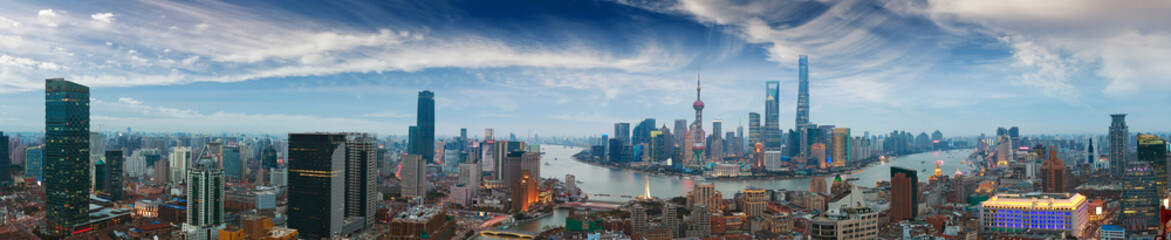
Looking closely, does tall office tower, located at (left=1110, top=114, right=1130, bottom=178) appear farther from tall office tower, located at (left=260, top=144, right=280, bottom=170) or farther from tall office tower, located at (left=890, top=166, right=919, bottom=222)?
tall office tower, located at (left=260, top=144, right=280, bottom=170)

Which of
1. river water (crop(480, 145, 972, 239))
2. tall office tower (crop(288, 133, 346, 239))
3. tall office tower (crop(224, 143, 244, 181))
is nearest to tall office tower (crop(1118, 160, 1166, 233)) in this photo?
river water (crop(480, 145, 972, 239))

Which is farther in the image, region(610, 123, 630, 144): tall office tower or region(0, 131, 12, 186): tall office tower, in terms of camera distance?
region(610, 123, 630, 144): tall office tower

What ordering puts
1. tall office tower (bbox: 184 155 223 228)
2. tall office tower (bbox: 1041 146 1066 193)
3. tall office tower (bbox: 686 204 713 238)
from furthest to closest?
1. tall office tower (bbox: 1041 146 1066 193)
2. tall office tower (bbox: 184 155 223 228)
3. tall office tower (bbox: 686 204 713 238)

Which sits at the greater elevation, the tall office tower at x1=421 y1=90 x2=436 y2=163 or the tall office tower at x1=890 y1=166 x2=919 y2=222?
the tall office tower at x1=421 y1=90 x2=436 y2=163

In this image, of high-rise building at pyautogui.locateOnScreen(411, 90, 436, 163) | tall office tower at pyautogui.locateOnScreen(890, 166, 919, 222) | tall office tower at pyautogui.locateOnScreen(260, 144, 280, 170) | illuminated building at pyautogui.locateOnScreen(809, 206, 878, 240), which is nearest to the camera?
illuminated building at pyautogui.locateOnScreen(809, 206, 878, 240)

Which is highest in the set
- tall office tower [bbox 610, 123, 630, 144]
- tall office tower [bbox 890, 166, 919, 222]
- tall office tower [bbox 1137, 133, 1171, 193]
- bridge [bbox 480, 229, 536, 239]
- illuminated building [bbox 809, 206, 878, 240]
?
tall office tower [bbox 610, 123, 630, 144]

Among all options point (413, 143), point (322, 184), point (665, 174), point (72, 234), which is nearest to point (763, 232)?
point (322, 184)

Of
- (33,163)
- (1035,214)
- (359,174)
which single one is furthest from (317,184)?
(33,163)
